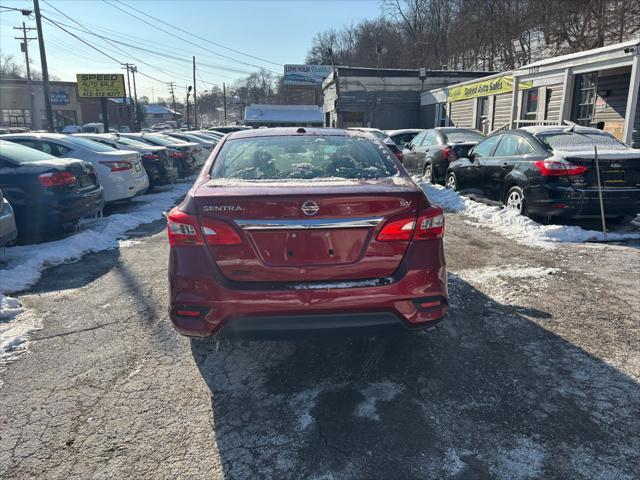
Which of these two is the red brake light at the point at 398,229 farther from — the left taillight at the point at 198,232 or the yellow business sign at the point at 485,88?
the yellow business sign at the point at 485,88

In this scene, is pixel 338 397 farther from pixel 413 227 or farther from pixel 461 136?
pixel 461 136

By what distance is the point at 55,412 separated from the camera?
2.76 metres

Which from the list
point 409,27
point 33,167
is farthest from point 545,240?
point 409,27

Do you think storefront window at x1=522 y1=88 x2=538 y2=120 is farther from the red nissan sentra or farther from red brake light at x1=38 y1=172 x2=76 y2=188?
the red nissan sentra

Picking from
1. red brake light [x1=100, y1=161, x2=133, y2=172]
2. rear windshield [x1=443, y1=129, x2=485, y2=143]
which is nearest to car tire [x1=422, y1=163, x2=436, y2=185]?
rear windshield [x1=443, y1=129, x2=485, y2=143]

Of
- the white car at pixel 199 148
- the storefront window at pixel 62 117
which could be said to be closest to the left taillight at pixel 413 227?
the white car at pixel 199 148

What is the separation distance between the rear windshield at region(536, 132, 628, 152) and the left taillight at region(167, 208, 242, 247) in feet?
19.5

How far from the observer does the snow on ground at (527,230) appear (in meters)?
6.39

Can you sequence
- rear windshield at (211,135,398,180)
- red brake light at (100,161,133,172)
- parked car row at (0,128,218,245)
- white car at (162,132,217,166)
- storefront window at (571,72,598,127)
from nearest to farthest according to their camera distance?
rear windshield at (211,135,398,180), parked car row at (0,128,218,245), red brake light at (100,161,133,172), storefront window at (571,72,598,127), white car at (162,132,217,166)

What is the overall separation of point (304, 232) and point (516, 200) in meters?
5.79

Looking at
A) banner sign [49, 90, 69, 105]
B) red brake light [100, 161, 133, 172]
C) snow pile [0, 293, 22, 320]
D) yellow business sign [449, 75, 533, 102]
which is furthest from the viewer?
banner sign [49, 90, 69, 105]

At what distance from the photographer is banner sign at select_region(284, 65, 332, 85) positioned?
58812 millimetres

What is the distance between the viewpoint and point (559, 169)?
646 centimetres

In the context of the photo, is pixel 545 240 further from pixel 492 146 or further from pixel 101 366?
pixel 101 366
